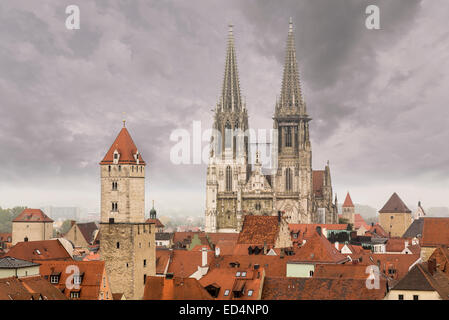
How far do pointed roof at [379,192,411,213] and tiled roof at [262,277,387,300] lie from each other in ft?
333

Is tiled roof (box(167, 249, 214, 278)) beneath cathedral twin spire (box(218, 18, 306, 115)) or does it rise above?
→ beneath

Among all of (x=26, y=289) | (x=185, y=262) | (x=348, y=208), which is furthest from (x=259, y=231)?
(x=348, y=208)

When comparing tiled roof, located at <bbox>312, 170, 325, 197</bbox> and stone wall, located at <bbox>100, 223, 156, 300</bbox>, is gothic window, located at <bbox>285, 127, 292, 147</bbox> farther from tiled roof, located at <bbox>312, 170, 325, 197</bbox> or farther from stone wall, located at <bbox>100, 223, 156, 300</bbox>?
stone wall, located at <bbox>100, 223, 156, 300</bbox>

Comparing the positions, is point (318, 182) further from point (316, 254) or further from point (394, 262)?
point (316, 254)

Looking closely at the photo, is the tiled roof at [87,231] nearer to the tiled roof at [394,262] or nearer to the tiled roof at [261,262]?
the tiled roof at [261,262]

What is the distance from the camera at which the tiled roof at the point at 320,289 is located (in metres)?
35.8

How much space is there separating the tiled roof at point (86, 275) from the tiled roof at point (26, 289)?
343cm

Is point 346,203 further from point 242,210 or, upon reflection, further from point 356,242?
point 356,242

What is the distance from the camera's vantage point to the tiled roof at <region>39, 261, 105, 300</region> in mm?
43750

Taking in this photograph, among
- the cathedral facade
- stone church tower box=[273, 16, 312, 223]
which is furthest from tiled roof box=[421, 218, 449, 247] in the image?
stone church tower box=[273, 16, 312, 223]

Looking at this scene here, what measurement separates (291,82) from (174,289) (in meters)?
90.7

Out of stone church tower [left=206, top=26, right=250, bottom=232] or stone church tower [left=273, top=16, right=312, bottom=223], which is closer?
stone church tower [left=273, top=16, right=312, bottom=223]
